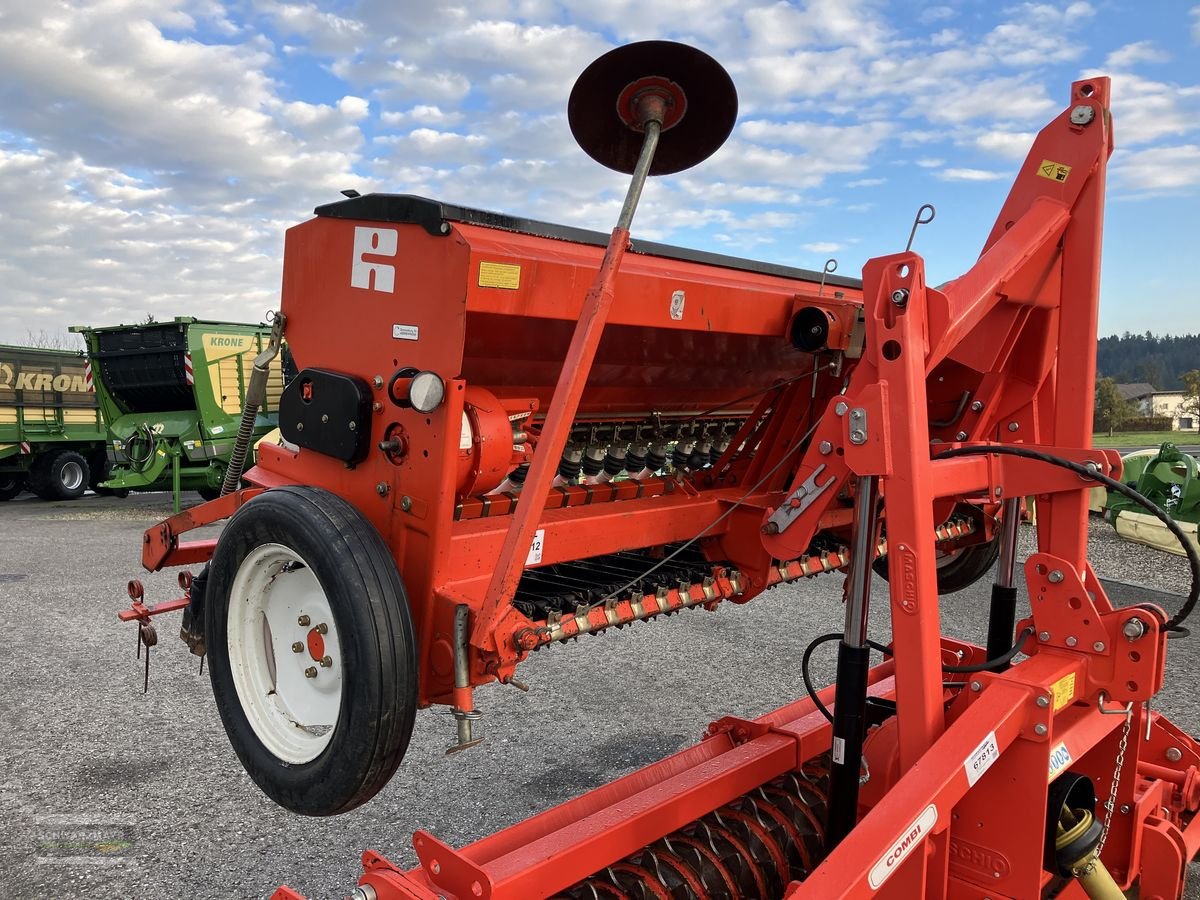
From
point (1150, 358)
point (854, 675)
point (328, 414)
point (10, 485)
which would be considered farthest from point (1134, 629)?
point (1150, 358)

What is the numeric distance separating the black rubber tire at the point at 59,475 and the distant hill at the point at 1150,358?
81.8 m

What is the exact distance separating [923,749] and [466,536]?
1154 mm

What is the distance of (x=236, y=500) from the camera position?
102 inches

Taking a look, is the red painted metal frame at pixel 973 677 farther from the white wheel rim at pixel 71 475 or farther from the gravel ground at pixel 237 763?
the white wheel rim at pixel 71 475

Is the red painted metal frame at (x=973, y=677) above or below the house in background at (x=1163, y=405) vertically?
below

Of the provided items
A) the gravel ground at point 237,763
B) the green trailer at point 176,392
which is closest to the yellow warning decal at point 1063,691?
the gravel ground at point 237,763

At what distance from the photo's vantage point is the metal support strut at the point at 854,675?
1.98m

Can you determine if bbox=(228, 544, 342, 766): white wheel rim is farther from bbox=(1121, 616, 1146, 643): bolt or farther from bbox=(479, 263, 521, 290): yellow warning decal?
bbox=(1121, 616, 1146, 643): bolt

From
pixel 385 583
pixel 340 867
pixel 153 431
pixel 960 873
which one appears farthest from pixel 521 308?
pixel 153 431

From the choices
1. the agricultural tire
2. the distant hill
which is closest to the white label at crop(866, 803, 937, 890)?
the agricultural tire

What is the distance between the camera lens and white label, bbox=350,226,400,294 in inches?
81.6

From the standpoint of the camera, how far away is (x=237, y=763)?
3.79 m

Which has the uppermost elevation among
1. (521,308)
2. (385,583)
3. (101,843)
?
(521,308)

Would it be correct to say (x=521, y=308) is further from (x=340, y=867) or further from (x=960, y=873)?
(x=340, y=867)
